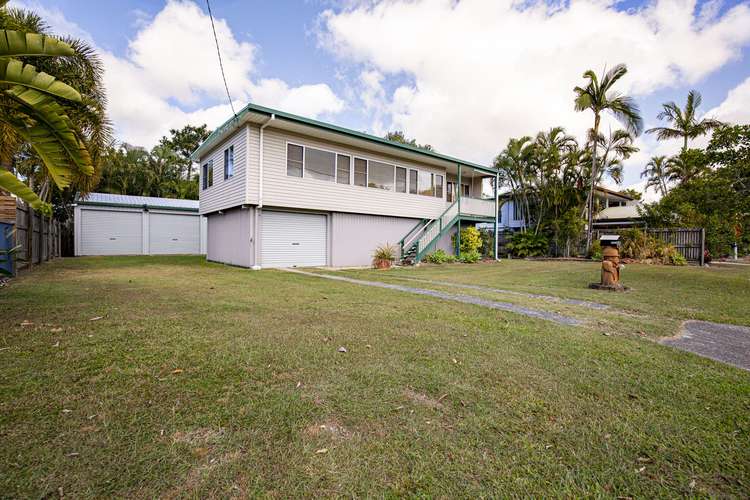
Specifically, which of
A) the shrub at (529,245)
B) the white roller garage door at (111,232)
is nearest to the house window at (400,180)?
the shrub at (529,245)

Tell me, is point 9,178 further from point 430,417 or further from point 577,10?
point 577,10

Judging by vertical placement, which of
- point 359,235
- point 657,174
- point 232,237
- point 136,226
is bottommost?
point 232,237

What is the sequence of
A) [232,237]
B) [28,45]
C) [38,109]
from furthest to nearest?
[232,237] → [38,109] → [28,45]

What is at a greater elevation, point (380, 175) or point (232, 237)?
point (380, 175)

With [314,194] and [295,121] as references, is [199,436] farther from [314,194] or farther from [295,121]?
[314,194]

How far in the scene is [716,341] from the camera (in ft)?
13.4

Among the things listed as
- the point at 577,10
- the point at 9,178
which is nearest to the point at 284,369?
the point at 9,178

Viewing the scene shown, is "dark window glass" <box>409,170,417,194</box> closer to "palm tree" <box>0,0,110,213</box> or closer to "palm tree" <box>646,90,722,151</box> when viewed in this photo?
"palm tree" <box>0,0,110,213</box>

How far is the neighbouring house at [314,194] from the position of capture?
1207 cm

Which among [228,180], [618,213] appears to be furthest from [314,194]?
[618,213]

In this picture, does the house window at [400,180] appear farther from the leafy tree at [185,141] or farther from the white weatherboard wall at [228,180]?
the leafy tree at [185,141]

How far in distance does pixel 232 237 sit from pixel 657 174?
36964 mm

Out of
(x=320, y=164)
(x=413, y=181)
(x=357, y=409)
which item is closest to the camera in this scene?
(x=357, y=409)

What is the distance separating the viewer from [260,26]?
30.8 ft
